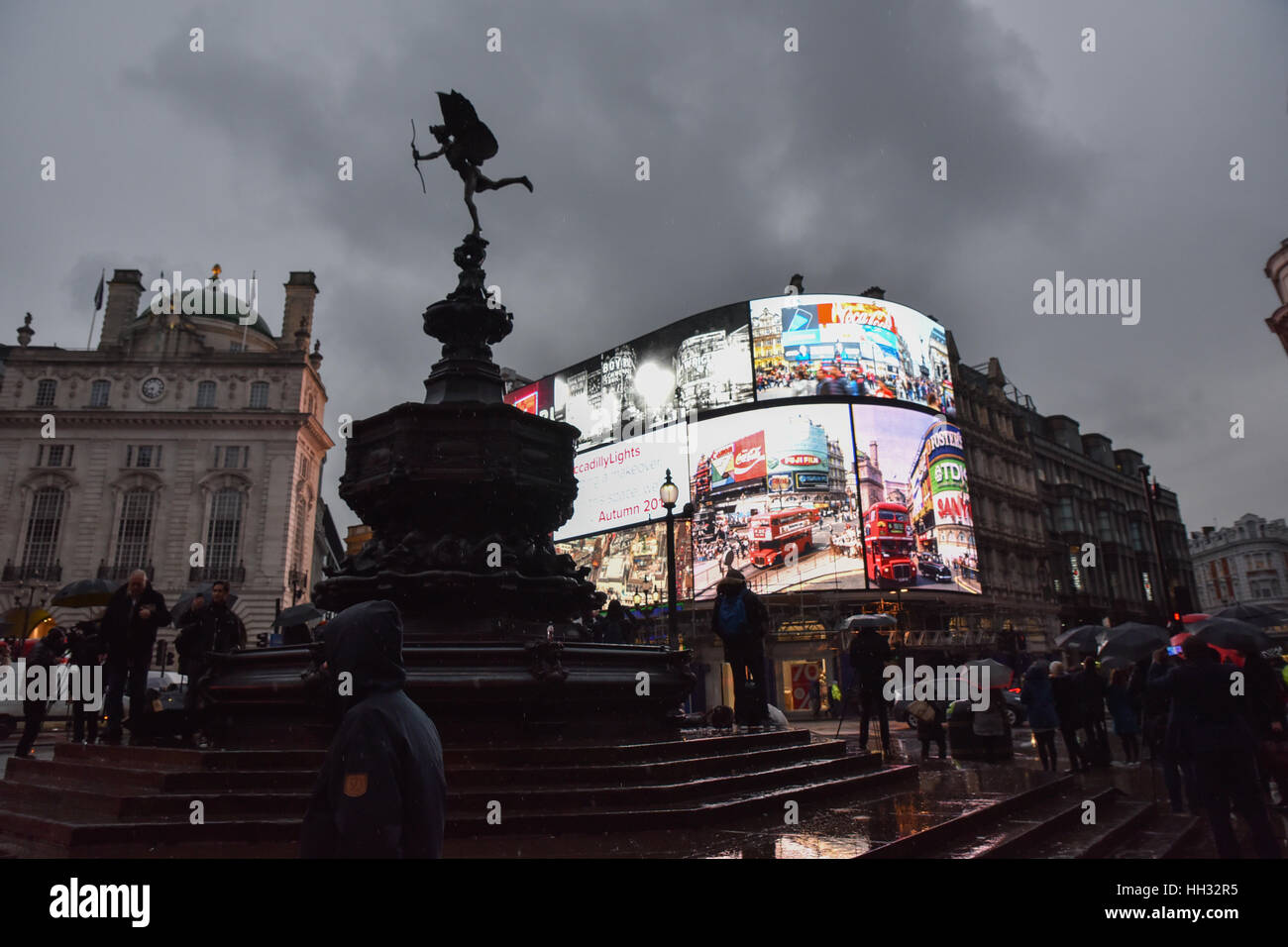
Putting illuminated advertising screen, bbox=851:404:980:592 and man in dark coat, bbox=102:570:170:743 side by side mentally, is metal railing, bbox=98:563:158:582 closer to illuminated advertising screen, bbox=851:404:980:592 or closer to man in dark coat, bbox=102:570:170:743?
illuminated advertising screen, bbox=851:404:980:592

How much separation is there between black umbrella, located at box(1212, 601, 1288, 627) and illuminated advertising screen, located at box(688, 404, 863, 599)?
22.8 metres

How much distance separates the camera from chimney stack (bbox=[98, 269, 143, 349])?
46094mm

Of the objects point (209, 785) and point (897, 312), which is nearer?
point (209, 785)

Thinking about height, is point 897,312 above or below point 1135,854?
above

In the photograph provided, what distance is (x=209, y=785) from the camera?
16.8 ft

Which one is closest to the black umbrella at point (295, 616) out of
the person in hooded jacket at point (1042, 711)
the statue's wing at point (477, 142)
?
the statue's wing at point (477, 142)

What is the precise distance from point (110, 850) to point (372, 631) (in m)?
3.17

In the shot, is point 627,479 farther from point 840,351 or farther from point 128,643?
point 128,643

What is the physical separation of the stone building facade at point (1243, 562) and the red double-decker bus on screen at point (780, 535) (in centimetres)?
8443

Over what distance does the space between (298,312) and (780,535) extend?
3407 cm

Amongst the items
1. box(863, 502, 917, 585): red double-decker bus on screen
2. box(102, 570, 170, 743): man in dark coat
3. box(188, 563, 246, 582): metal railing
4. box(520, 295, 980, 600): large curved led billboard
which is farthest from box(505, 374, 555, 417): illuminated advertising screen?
box(102, 570, 170, 743): man in dark coat
